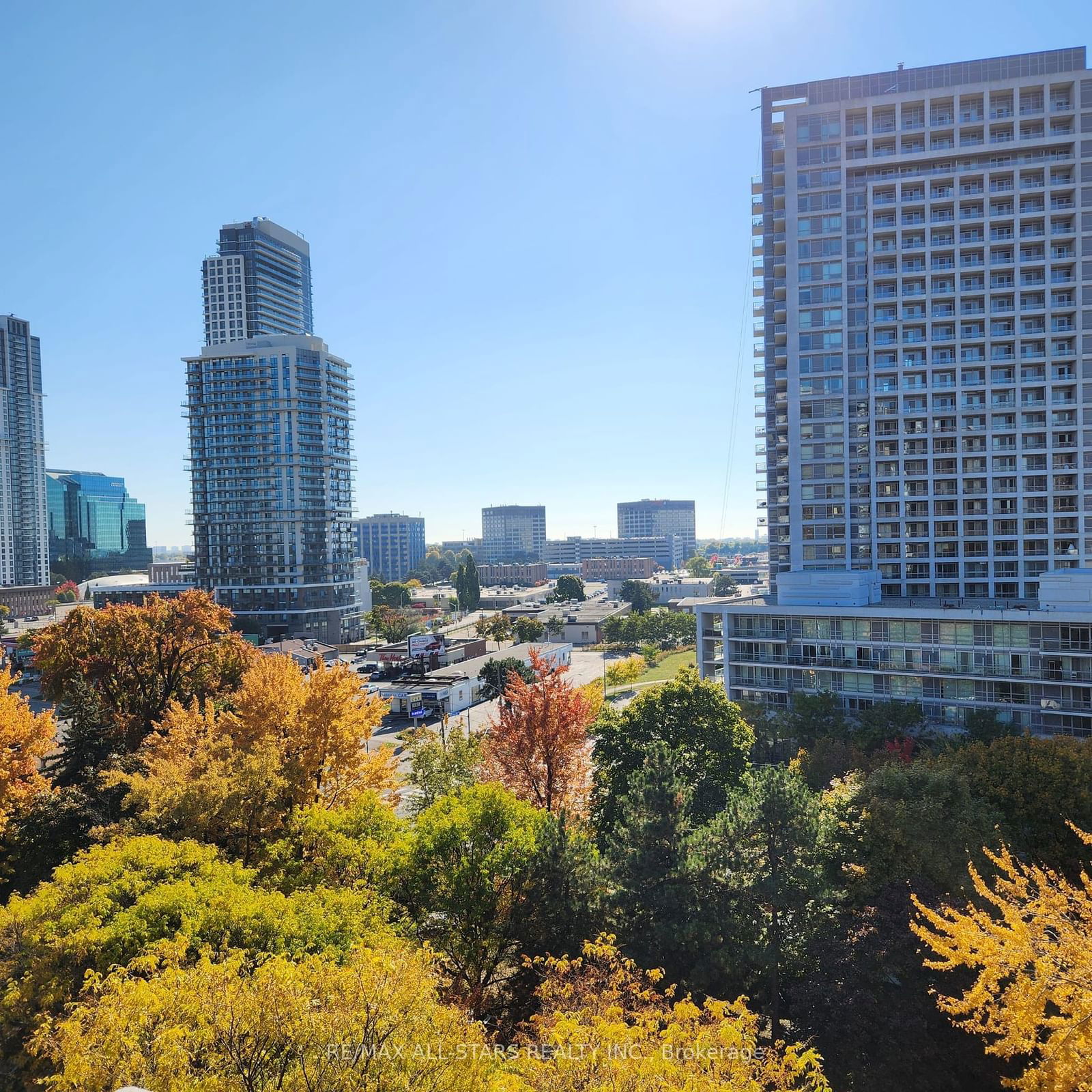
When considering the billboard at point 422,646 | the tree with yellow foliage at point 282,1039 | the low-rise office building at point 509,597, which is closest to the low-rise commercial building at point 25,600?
the low-rise office building at point 509,597

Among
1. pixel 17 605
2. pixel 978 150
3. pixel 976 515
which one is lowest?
pixel 17 605

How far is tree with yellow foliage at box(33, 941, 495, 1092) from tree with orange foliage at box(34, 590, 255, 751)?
26472mm

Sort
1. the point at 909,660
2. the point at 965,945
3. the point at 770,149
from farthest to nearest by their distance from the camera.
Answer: the point at 770,149, the point at 909,660, the point at 965,945

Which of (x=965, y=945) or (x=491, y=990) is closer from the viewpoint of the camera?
(x=965, y=945)

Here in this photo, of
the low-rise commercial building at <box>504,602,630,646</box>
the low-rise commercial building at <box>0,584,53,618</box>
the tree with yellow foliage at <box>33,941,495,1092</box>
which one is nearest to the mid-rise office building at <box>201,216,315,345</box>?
the low-rise commercial building at <box>0,584,53,618</box>

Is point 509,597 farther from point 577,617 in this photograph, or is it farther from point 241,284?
point 241,284

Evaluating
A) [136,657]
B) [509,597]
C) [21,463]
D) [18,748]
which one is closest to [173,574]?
[21,463]

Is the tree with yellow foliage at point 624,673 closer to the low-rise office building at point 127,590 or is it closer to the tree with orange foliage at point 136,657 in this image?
the tree with orange foliage at point 136,657

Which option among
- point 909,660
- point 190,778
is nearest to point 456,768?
point 190,778

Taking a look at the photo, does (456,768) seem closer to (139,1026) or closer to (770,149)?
(139,1026)

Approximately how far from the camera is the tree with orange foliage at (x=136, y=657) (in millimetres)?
34281

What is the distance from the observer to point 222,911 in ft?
47.5

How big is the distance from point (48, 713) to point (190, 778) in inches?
470

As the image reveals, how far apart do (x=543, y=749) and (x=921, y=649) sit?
27510mm
